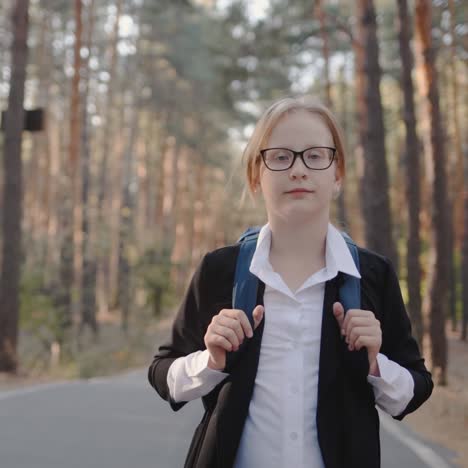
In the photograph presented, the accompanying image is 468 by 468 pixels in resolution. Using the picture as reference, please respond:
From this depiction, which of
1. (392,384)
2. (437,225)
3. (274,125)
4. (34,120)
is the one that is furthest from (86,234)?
(392,384)

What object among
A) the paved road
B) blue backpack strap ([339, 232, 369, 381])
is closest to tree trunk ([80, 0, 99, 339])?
the paved road

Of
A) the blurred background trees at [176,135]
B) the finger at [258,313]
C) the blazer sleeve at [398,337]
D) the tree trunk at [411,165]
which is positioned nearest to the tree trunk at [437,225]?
the blurred background trees at [176,135]

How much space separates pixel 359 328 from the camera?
1984 mm

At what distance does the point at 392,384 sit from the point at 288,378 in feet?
1.00

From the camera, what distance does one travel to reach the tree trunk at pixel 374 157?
12.1 meters

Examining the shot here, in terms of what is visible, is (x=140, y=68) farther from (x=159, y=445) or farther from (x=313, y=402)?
(x=313, y=402)

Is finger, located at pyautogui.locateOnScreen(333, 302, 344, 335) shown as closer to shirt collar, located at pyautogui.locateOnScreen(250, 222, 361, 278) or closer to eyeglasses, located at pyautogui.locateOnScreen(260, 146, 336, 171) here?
shirt collar, located at pyautogui.locateOnScreen(250, 222, 361, 278)

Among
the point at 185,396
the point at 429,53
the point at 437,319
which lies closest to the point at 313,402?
the point at 185,396

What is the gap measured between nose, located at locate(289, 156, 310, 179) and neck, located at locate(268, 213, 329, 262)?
Answer: 15 centimetres

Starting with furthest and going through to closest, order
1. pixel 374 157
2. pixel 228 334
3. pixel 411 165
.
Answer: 1. pixel 411 165
2. pixel 374 157
3. pixel 228 334

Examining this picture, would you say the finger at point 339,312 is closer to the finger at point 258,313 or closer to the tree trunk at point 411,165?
the finger at point 258,313

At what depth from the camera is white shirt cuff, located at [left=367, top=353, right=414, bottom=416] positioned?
2.07 metres

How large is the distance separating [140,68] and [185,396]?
30.5 meters

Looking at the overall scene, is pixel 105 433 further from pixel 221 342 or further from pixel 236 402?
pixel 221 342
